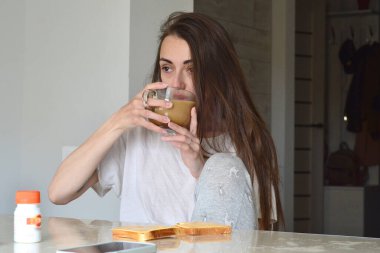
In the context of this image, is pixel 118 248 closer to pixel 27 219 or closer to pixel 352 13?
pixel 27 219

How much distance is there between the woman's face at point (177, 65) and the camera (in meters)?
2.31

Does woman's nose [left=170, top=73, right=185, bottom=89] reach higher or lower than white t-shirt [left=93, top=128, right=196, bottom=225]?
higher

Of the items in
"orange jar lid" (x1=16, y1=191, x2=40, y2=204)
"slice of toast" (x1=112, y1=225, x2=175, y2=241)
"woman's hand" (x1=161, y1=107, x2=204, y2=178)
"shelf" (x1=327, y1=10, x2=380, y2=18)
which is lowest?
"slice of toast" (x1=112, y1=225, x2=175, y2=241)

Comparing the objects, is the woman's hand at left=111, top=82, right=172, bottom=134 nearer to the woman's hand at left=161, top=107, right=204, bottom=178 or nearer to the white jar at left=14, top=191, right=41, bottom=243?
the woman's hand at left=161, top=107, right=204, bottom=178

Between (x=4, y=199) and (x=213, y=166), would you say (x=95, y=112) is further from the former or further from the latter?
(x=213, y=166)

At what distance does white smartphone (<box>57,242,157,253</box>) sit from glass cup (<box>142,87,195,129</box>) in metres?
0.86

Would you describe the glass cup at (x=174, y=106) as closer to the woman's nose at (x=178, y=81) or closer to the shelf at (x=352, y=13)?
the woman's nose at (x=178, y=81)

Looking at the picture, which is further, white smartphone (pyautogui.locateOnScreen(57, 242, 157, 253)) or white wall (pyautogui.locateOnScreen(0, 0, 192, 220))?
white wall (pyautogui.locateOnScreen(0, 0, 192, 220))

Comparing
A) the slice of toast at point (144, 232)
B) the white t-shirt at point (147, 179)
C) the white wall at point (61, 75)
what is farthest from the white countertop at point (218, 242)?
the white wall at point (61, 75)

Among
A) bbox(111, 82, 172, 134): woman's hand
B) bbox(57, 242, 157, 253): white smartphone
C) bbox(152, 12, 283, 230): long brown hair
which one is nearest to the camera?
bbox(57, 242, 157, 253): white smartphone

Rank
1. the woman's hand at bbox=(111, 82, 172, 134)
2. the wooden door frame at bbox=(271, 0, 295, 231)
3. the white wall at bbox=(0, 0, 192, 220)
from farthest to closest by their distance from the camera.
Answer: the wooden door frame at bbox=(271, 0, 295, 231)
the white wall at bbox=(0, 0, 192, 220)
the woman's hand at bbox=(111, 82, 172, 134)

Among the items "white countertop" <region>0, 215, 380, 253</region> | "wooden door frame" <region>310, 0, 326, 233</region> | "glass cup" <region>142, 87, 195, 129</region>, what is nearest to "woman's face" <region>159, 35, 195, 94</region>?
"glass cup" <region>142, 87, 195, 129</region>

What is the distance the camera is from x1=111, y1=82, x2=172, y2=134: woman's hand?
6.86 feet

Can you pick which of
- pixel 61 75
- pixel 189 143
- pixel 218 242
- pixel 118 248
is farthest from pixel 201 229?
pixel 61 75
